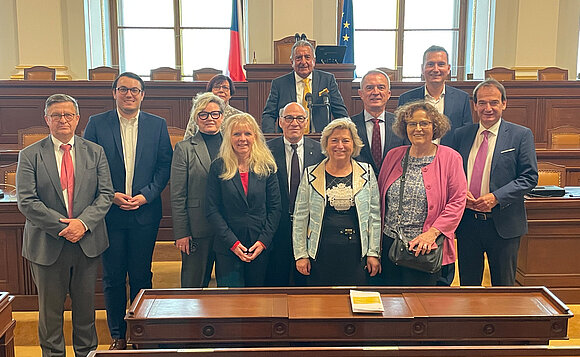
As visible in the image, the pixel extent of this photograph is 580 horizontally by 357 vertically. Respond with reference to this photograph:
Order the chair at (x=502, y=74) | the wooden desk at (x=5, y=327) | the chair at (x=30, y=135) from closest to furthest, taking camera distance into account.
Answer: the wooden desk at (x=5, y=327)
the chair at (x=30, y=135)
the chair at (x=502, y=74)

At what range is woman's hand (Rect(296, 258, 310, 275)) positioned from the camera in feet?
8.75

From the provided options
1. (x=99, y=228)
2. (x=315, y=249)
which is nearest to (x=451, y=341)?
(x=315, y=249)

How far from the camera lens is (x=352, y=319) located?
2105 mm

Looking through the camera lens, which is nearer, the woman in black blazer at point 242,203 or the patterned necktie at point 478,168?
the woman in black blazer at point 242,203

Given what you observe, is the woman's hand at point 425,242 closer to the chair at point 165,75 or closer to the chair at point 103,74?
the chair at point 103,74

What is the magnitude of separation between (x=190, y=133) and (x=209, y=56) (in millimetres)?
6367

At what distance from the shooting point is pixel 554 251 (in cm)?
356

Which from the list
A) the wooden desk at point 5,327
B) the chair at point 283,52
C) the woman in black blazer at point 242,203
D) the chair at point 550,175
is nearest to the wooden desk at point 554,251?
the chair at point 550,175

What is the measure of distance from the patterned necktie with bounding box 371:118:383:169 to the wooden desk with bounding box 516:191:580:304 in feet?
4.10

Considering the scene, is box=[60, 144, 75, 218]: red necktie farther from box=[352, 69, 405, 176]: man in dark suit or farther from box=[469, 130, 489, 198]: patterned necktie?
box=[469, 130, 489, 198]: patterned necktie

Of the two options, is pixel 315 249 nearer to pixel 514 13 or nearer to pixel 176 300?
pixel 176 300

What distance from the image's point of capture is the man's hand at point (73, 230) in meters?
2.59

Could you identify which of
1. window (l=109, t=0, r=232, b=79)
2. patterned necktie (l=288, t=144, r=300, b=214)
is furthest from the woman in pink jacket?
window (l=109, t=0, r=232, b=79)

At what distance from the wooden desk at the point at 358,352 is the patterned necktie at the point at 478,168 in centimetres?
122
